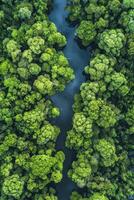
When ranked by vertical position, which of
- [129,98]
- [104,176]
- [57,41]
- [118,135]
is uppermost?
[57,41]

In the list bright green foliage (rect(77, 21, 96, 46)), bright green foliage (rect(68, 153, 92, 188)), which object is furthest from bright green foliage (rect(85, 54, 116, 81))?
bright green foliage (rect(68, 153, 92, 188))

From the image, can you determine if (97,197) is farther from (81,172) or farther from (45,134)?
(45,134)

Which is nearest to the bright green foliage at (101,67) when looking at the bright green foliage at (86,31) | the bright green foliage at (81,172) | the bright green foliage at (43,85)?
the bright green foliage at (86,31)

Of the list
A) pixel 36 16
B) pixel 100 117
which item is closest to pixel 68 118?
pixel 100 117

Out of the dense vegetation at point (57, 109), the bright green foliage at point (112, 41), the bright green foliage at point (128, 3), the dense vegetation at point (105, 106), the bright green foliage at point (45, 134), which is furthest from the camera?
the bright green foliage at point (128, 3)

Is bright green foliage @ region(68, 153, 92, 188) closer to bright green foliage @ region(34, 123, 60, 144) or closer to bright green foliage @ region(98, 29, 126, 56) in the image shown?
bright green foliage @ region(34, 123, 60, 144)

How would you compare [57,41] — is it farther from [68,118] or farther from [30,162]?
[30,162]

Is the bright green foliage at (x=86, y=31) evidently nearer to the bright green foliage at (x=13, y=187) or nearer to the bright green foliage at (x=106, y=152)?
the bright green foliage at (x=106, y=152)
